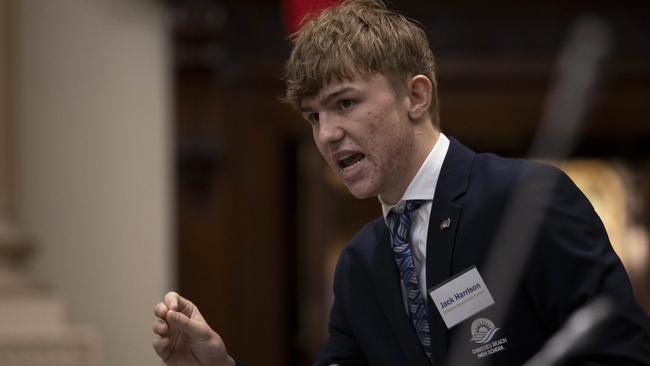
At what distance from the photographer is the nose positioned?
257 centimetres

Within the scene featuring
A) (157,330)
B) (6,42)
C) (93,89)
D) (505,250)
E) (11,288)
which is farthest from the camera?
(93,89)

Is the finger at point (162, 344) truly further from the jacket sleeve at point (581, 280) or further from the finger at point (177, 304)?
the jacket sleeve at point (581, 280)

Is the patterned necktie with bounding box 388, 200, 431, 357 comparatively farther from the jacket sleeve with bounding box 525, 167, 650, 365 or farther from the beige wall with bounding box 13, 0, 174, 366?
the beige wall with bounding box 13, 0, 174, 366

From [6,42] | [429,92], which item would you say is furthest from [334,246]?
[429,92]

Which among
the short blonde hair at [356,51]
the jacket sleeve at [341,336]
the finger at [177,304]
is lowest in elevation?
the jacket sleeve at [341,336]

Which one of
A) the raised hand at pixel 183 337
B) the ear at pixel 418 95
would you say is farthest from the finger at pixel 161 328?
the ear at pixel 418 95

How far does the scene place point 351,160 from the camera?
261 cm

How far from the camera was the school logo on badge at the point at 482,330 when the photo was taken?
2.45 meters

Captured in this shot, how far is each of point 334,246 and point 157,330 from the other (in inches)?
165

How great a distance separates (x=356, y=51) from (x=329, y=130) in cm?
16

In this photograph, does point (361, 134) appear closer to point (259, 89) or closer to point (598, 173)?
point (259, 89)

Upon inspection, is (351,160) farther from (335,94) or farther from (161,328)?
(161,328)

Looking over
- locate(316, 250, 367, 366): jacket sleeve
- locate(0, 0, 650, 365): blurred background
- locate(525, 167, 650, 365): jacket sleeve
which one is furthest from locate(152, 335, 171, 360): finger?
locate(0, 0, 650, 365): blurred background

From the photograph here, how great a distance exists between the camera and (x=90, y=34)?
6.38m
